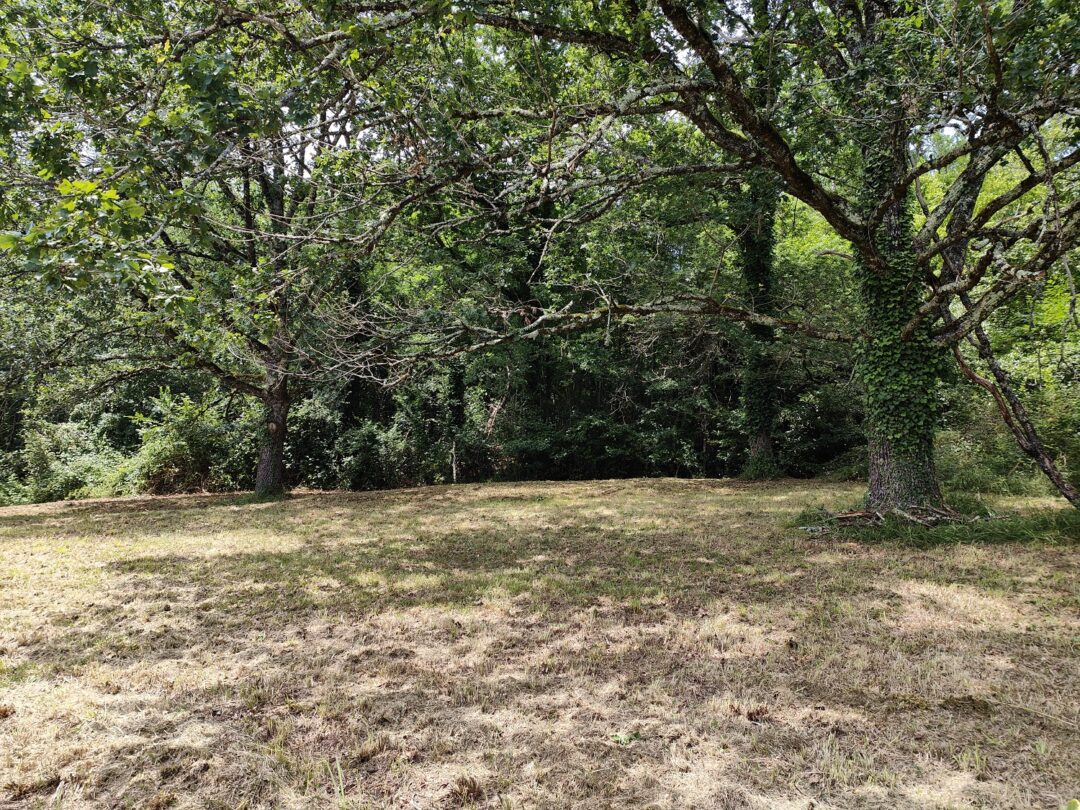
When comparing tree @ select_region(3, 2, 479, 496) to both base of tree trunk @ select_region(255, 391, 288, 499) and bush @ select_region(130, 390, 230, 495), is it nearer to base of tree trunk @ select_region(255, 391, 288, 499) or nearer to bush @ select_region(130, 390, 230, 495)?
base of tree trunk @ select_region(255, 391, 288, 499)

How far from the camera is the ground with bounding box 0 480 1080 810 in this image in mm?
2502

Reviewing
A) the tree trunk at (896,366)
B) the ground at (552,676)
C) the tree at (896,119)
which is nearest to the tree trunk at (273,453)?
the ground at (552,676)

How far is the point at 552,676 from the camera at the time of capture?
138 inches

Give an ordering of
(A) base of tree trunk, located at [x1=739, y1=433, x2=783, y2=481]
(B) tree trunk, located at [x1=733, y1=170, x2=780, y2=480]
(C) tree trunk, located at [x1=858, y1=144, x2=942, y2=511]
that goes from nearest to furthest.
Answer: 1. (C) tree trunk, located at [x1=858, y1=144, x2=942, y2=511]
2. (B) tree trunk, located at [x1=733, y1=170, x2=780, y2=480]
3. (A) base of tree trunk, located at [x1=739, y1=433, x2=783, y2=481]

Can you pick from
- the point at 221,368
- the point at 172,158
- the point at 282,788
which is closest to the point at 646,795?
the point at 282,788

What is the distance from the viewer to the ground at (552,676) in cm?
250

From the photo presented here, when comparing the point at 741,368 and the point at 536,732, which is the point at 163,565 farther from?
the point at 741,368

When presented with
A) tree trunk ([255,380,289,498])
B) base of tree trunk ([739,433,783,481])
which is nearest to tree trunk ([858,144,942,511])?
base of tree trunk ([739,433,783,481])

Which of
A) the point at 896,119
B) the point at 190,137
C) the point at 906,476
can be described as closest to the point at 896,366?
the point at 906,476

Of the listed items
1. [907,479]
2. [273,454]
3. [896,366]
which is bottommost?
[907,479]

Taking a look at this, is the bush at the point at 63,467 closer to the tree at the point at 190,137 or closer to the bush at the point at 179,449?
the bush at the point at 179,449

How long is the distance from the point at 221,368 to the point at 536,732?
10.7 meters

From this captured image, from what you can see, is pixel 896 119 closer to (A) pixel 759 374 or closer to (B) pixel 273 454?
(A) pixel 759 374

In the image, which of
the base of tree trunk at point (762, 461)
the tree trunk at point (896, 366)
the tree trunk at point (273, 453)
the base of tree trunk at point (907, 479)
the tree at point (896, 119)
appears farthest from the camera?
the base of tree trunk at point (762, 461)
